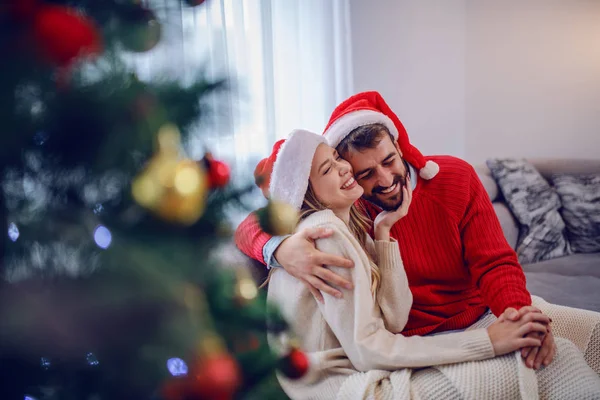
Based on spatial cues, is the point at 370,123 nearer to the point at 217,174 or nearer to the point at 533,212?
the point at 217,174

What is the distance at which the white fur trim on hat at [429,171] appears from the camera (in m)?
1.33

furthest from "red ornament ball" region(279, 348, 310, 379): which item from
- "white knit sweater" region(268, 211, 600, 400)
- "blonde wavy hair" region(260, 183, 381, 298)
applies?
"blonde wavy hair" region(260, 183, 381, 298)

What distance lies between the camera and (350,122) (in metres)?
→ 1.24

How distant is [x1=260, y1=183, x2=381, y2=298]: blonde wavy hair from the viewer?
112 cm

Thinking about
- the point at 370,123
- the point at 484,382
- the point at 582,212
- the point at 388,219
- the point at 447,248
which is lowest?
the point at 582,212

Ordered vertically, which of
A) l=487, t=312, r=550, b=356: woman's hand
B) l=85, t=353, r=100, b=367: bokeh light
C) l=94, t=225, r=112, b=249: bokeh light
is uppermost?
l=94, t=225, r=112, b=249: bokeh light

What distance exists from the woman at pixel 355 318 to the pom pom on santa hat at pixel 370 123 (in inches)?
3.4

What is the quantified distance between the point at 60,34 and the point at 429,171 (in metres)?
1.05

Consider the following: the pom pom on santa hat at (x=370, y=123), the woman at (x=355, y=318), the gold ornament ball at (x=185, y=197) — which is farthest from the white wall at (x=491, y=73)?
the gold ornament ball at (x=185, y=197)

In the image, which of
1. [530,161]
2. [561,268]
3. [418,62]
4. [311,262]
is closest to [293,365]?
[311,262]

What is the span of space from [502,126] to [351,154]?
2.72 meters

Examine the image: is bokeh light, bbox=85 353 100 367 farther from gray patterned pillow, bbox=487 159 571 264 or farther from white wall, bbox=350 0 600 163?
white wall, bbox=350 0 600 163

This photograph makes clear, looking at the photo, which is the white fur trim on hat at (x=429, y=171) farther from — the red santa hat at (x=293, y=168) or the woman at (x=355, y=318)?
the red santa hat at (x=293, y=168)

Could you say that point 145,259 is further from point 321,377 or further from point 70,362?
point 321,377
